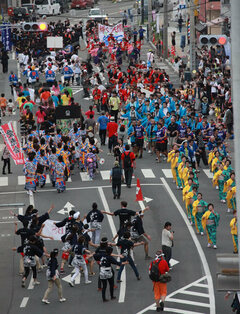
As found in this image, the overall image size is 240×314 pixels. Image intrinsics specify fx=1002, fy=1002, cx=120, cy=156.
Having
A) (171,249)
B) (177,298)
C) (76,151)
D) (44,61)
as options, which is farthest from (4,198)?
(44,61)

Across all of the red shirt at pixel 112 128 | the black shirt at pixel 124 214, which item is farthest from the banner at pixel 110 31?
the black shirt at pixel 124 214

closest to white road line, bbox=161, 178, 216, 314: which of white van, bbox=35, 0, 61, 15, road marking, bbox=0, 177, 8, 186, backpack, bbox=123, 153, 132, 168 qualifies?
backpack, bbox=123, 153, 132, 168

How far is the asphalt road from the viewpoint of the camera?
22.2m

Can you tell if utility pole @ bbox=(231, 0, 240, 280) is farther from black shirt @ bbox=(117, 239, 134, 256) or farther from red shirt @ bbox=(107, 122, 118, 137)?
red shirt @ bbox=(107, 122, 118, 137)

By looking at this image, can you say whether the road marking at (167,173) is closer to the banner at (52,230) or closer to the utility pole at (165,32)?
the banner at (52,230)

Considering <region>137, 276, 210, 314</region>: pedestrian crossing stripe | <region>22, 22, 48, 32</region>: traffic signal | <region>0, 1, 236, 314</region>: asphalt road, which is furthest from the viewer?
<region>22, 22, 48, 32</region>: traffic signal

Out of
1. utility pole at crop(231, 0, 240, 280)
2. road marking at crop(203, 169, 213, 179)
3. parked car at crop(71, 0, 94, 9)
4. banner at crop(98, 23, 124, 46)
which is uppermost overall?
utility pole at crop(231, 0, 240, 280)

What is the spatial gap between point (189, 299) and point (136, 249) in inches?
166

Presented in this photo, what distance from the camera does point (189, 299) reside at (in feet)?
73.4

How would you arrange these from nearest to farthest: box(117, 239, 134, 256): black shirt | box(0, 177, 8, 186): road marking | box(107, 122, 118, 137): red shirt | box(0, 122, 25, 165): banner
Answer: box(117, 239, 134, 256): black shirt → box(0, 122, 25, 165): banner → box(0, 177, 8, 186): road marking → box(107, 122, 118, 137): red shirt

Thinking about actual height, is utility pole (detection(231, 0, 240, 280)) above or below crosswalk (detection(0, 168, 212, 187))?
above

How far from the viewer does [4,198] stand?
105 ft

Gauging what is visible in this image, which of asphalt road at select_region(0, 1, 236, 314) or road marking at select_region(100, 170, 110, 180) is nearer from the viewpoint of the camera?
asphalt road at select_region(0, 1, 236, 314)

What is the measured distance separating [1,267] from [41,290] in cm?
222
